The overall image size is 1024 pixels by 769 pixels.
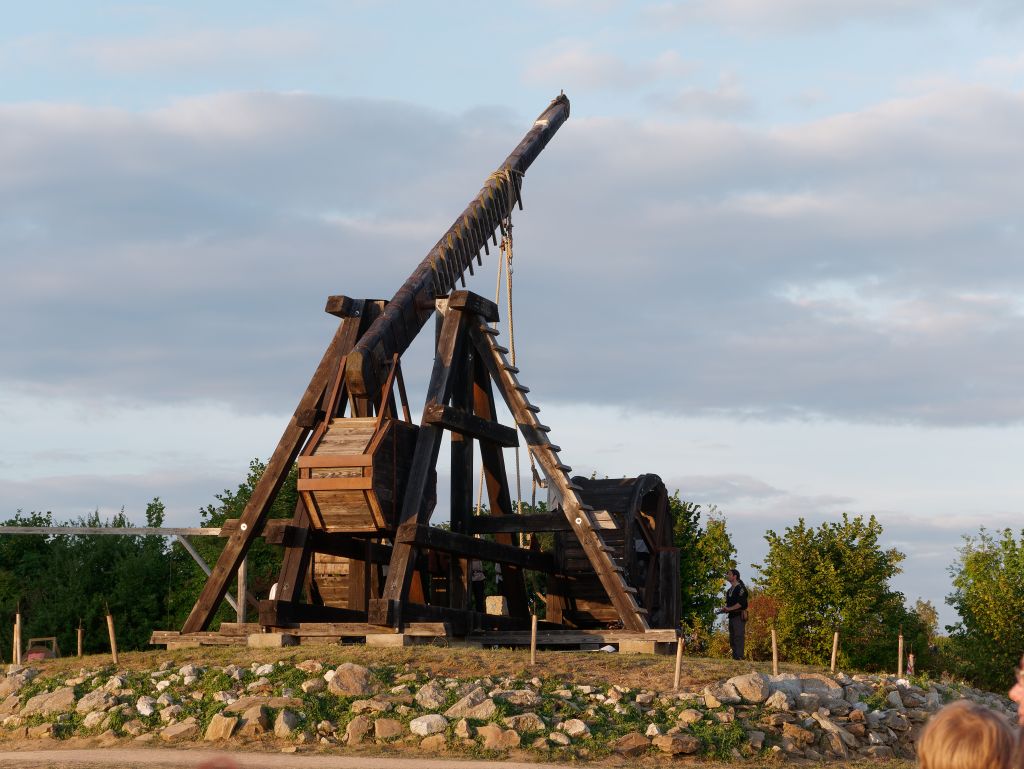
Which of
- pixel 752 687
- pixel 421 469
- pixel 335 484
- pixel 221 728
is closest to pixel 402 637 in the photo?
pixel 335 484

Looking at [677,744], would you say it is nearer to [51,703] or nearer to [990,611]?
[51,703]

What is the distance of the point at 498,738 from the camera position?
14.5 metres

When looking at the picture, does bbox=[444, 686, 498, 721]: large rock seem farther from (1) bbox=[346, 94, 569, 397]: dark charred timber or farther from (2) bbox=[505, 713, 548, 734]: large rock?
(1) bbox=[346, 94, 569, 397]: dark charred timber

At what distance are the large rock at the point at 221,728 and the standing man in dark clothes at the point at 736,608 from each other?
30.6 ft

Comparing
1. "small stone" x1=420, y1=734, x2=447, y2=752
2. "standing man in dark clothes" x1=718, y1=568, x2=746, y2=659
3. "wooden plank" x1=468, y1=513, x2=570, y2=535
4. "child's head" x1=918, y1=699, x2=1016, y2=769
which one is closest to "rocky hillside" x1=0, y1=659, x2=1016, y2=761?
"small stone" x1=420, y1=734, x2=447, y2=752

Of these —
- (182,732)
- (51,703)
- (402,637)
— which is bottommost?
(182,732)

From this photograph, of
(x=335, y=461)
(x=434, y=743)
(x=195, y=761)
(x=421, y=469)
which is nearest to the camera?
(x=195, y=761)

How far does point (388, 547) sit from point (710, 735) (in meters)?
7.09

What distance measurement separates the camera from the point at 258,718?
15.1 meters

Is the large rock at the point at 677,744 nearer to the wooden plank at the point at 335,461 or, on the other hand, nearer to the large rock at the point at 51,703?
the wooden plank at the point at 335,461

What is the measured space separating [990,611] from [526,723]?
75.5 feet

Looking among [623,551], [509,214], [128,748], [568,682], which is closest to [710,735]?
[568,682]

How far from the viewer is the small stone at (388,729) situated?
580 inches

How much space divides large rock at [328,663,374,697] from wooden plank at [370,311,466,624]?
4.76 feet
